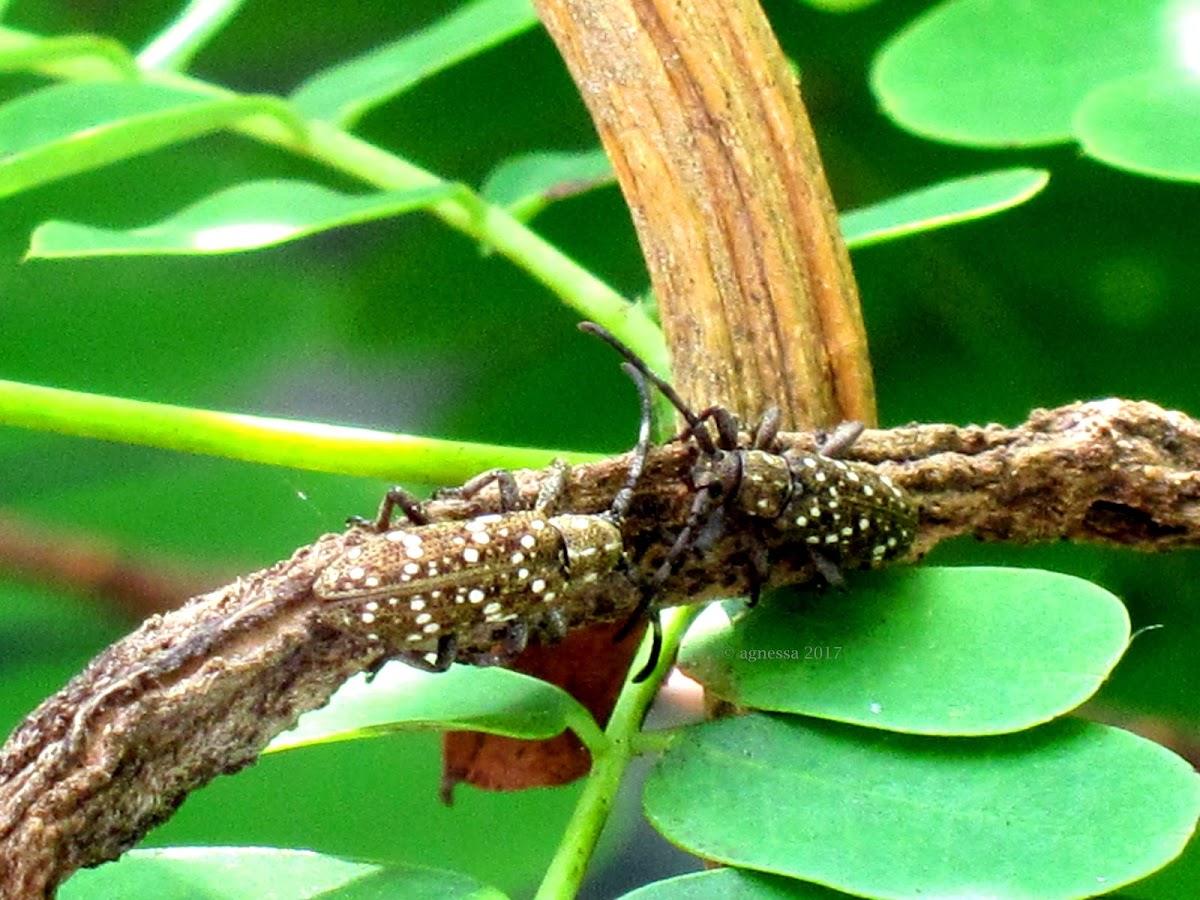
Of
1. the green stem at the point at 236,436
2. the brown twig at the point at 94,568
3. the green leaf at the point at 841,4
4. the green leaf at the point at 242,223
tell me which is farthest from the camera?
the brown twig at the point at 94,568

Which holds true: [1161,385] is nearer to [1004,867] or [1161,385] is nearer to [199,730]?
[1004,867]

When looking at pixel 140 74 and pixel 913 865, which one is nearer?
pixel 913 865

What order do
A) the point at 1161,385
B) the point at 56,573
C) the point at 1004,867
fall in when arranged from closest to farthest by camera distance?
1. the point at 1004,867
2. the point at 1161,385
3. the point at 56,573

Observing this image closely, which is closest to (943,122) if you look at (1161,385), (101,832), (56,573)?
(1161,385)

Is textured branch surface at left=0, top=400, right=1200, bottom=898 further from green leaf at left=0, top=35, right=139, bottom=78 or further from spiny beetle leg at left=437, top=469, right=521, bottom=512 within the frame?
green leaf at left=0, top=35, right=139, bottom=78

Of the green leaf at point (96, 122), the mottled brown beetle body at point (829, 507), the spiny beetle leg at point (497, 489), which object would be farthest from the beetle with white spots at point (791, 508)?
the green leaf at point (96, 122)

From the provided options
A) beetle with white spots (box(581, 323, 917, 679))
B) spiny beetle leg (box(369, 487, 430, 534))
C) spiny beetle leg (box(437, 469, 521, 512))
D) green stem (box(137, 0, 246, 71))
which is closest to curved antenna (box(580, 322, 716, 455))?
beetle with white spots (box(581, 323, 917, 679))

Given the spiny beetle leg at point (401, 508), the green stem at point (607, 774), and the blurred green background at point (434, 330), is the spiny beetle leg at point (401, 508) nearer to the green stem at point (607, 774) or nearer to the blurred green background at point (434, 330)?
the green stem at point (607, 774)

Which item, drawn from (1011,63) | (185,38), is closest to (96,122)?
A: (185,38)
